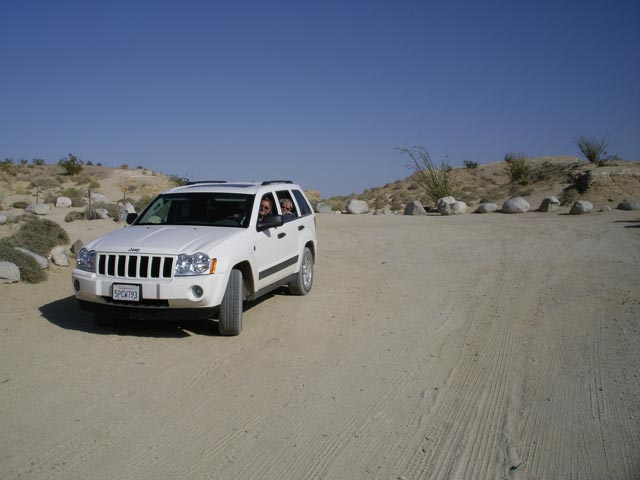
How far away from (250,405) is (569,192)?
92.9 ft

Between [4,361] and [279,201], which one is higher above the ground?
[279,201]

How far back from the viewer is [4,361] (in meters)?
6.23

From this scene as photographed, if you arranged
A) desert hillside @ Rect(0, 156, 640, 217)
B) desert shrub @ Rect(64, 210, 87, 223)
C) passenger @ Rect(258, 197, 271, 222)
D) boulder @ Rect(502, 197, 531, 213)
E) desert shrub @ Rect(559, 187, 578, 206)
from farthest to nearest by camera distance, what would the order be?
desert hillside @ Rect(0, 156, 640, 217), desert shrub @ Rect(559, 187, 578, 206), boulder @ Rect(502, 197, 531, 213), desert shrub @ Rect(64, 210, 87, 223), passenger @ Rect(258, 197, 271, 222)

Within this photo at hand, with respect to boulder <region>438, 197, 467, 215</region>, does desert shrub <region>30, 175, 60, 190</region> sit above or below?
above

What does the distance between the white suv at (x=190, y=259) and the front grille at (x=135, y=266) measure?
11 millimetres

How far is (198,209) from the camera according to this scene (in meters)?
8.34

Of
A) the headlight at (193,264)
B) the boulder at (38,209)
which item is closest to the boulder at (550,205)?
the boulder at (38,209)

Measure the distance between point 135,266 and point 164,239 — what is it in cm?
53

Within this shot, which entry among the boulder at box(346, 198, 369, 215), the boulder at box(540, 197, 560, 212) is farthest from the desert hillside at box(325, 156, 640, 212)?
the boulder at box(540, 197, 560, 212)

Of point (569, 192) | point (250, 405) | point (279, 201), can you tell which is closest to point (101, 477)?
point (250, 405)

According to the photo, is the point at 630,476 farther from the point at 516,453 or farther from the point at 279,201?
the point at 279,201

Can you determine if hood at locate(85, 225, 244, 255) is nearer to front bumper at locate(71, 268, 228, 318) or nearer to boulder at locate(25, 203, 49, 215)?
front bumper at locate(71, 268, 228, 318)

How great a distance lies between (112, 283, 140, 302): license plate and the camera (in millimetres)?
6617

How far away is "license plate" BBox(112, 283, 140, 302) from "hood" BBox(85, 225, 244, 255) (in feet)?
1.34
